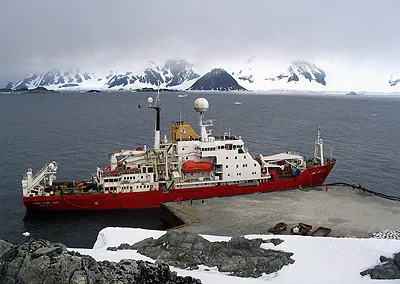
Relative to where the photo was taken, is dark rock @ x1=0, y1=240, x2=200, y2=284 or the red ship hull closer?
dark rock @ x1=0, y1=240, x2=200, y2=284

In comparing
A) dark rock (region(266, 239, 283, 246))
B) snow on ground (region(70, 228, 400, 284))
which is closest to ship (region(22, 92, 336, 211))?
snow on ground (region(70, 228, 400, 284))

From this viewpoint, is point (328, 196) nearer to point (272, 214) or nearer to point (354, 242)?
point (272, 214)

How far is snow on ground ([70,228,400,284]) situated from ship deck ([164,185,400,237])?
17.3 ft

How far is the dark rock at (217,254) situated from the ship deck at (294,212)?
6146 millimetres

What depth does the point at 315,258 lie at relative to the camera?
68.4ft

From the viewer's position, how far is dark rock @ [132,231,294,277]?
19.7 m

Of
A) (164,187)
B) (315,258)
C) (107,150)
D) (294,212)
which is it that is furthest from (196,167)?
(107,150)

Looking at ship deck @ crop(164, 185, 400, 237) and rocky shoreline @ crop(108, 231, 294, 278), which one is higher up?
rocky shoreline @ crop(108, 231, 294, 278)

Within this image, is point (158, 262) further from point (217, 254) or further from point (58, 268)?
point (217, 254)

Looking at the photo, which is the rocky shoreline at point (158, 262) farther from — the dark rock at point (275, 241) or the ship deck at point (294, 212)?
the ship deck at point (294, 212)

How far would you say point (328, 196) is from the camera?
3603 centimetres

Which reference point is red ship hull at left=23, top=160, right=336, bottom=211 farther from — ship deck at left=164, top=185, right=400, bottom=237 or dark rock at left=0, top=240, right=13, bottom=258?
dark rock at left=0, top=240, right=13, bottom=258

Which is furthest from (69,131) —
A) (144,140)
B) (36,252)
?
(36,252)

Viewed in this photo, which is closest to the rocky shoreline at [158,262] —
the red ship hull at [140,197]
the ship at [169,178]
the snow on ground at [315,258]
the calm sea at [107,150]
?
the snow on ground at [315,258]
